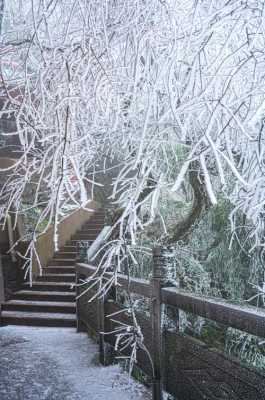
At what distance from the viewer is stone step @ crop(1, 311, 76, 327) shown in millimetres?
8331

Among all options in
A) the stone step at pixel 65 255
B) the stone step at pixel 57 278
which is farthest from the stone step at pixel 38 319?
the stone step at pixel 65 255

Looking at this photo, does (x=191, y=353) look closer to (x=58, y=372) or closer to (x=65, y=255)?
(x=58, y=372)

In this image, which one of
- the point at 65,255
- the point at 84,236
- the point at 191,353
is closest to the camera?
the point at 191,353

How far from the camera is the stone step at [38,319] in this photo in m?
8.33

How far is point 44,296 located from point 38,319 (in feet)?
4.17

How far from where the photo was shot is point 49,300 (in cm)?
970

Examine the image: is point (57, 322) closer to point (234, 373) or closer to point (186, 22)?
point (234, 373)

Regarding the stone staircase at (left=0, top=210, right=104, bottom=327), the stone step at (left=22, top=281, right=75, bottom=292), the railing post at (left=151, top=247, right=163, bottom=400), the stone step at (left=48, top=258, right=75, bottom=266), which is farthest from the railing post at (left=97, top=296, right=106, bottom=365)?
the stone step at (left=48, top=258, right=75, bottom=266)

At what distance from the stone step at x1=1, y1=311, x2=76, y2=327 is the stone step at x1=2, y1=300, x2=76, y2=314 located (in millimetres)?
202

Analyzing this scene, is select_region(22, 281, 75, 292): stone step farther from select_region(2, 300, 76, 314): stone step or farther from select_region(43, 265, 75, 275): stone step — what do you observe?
select_region(43, 265, 75, 275): stone step

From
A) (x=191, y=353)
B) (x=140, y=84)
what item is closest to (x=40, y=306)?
(x=191, y=353)

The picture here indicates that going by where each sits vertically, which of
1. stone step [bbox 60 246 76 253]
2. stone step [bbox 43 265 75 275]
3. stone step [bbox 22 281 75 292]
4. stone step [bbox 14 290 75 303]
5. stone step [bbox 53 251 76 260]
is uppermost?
stone step [bbox 60 246 76 253]

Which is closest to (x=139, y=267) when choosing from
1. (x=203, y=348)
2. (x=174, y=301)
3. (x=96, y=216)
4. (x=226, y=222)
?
(x=226, y=222)

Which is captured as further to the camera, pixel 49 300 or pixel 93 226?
pixel 93 226
